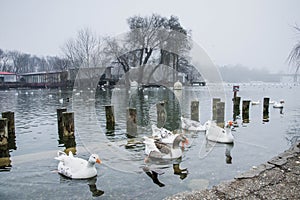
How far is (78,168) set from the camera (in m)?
5.92

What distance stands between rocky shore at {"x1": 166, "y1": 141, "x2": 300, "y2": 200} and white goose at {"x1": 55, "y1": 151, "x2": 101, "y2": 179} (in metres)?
2.22

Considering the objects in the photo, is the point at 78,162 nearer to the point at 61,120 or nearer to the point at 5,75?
the point at 61,120

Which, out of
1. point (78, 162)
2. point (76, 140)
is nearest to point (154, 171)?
point (78, 162)

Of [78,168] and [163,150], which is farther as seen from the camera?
[163,150]

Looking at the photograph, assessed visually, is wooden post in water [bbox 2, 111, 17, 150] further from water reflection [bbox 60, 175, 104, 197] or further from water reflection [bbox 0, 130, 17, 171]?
water reflection [bbox 60, 175, 104, 197]

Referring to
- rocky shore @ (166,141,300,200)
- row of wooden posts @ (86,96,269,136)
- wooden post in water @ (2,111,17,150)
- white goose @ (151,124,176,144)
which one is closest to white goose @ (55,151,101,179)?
rocky shore @ (166,141,300,200)

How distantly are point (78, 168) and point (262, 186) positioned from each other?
3.81 metres

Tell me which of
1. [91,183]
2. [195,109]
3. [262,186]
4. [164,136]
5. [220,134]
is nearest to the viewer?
[262,186]

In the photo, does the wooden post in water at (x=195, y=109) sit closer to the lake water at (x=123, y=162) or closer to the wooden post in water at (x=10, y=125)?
the lake water at (x=123, y=162)

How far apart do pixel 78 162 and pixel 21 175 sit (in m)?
1.38

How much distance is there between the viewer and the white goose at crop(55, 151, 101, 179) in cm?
579

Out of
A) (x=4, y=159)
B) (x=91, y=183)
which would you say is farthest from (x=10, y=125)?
(x=91, y=183)

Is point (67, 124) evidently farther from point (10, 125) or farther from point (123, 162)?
point (123, 162)

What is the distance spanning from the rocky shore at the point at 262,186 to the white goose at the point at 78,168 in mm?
2221
